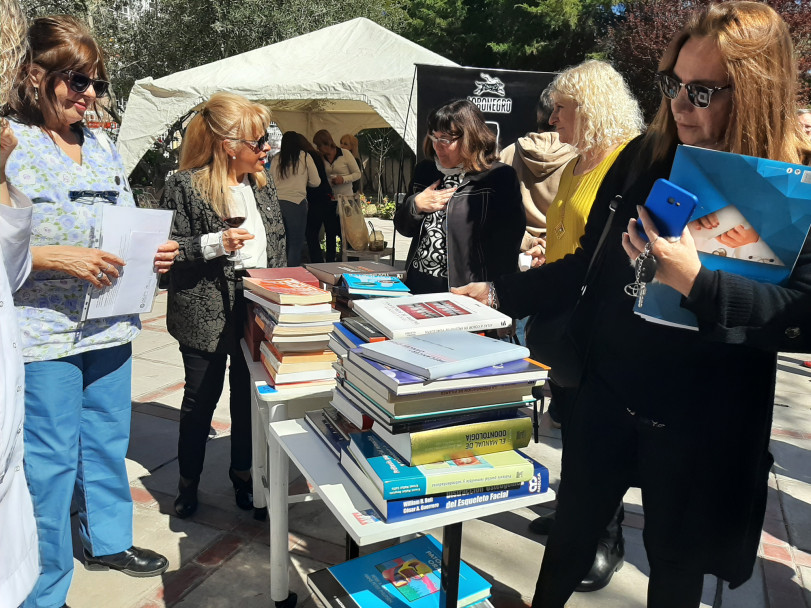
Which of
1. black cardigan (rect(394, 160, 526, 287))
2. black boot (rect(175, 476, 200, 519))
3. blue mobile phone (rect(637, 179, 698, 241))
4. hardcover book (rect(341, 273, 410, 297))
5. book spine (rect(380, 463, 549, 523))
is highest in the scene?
blue mobile phone (rect(637, 179, 698, 241))

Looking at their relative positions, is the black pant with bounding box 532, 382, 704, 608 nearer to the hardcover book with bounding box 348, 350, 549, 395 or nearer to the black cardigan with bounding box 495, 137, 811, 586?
the black cardigan with bounding box 495, 137, 811, 586

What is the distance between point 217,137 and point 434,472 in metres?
1.91

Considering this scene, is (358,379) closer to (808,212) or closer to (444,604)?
(444,604)

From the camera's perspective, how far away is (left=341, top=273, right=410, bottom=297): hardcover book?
205 centimetres

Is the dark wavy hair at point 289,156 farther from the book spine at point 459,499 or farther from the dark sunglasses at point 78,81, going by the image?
the book spine at point 459,499

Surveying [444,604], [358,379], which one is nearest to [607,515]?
[444,604]

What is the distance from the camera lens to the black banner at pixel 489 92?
5430 mm

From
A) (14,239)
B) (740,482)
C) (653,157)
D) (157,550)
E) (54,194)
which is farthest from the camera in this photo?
(157,550)

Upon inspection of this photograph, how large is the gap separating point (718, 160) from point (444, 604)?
1181mm

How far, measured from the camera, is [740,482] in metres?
1.43

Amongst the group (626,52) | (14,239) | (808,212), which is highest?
(626,52)

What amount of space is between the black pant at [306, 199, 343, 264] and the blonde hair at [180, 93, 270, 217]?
18.0ft

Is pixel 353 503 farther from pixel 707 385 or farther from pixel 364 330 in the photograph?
pixel 707 385

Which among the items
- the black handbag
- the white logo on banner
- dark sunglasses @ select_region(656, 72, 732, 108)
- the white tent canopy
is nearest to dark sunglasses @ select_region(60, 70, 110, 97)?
the black handbag
